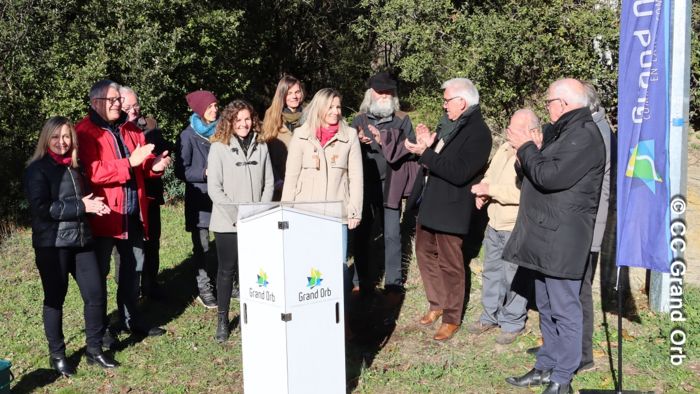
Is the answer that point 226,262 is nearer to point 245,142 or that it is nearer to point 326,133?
point 245,142

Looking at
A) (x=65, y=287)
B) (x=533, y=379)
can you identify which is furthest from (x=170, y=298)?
(x=533, y=379)

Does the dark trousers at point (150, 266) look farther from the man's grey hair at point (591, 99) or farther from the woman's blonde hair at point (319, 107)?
the man's grey hair at point (591, 99)

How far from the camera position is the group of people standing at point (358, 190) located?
4.74 metres

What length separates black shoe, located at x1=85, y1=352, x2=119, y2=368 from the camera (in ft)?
19.0

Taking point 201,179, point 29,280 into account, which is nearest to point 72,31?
point 29,280

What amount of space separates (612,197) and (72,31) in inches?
366

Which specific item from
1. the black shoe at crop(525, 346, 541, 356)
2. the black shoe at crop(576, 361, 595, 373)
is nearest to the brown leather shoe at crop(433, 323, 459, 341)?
the black shoe at crop(525, 346, 541, 356)

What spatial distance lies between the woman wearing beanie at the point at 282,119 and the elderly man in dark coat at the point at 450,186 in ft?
4.71

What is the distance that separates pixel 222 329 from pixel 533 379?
2.80 m

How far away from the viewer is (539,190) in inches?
188

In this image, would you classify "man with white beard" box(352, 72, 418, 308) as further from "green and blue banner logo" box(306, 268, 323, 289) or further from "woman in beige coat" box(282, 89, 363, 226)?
"green and blue banner logo" box(306, 268, 323, 289)

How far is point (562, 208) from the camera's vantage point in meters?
4.68

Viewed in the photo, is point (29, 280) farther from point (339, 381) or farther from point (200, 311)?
Answer: point (339, 381)

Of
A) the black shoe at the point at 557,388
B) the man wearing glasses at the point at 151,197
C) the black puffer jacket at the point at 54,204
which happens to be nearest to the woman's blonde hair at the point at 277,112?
the man wearing glasses at the point at 151,197
